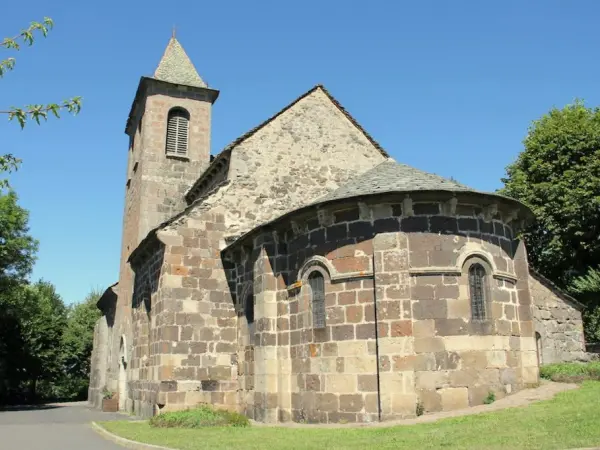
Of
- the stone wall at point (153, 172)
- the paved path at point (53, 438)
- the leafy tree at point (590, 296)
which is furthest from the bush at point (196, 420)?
the leafy tree at point (590, 296)

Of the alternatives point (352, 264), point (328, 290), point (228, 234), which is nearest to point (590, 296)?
point (352, 264)

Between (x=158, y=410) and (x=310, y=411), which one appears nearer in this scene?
(x=310, y=411)

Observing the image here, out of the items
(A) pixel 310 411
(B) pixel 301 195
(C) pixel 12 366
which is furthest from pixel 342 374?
(C) pixel 12 366

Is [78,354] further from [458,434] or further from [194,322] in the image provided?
[458,434]

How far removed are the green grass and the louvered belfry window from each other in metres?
2.35

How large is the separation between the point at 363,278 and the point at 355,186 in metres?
2.44

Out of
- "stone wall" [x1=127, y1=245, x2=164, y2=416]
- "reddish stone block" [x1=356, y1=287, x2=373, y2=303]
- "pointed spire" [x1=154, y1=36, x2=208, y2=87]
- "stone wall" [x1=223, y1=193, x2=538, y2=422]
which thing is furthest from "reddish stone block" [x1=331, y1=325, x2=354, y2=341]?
"pointed spire" [x1=154, y1=36, x2=208, y2=87]

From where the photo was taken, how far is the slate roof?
499 inches

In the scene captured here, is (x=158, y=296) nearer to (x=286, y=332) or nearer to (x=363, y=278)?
(x=286, y=332)

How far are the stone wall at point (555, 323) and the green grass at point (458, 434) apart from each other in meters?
9.13

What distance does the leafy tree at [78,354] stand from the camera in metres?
40.2

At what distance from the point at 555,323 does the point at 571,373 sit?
8110 mm

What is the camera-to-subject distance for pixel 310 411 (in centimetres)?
1328

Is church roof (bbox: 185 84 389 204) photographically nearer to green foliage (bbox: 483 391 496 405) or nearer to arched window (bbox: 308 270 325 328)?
arched window (bbox: 308 270 325 328)
